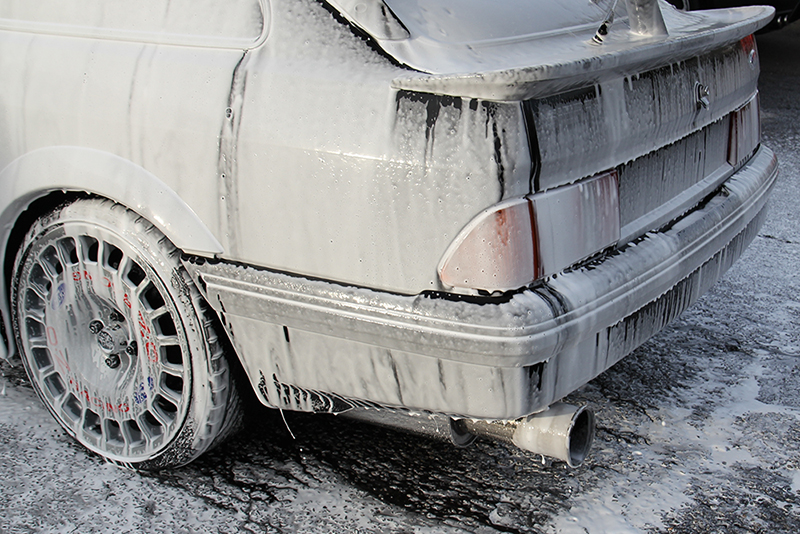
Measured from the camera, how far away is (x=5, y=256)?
2439 millimetres

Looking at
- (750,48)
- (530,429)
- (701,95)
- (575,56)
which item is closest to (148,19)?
(575,56)

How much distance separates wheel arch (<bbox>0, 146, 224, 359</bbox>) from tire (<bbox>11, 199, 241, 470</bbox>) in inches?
2.3

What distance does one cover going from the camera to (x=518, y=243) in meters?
1.68

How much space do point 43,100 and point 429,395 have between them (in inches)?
52.1

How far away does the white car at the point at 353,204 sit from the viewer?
5.57 feet

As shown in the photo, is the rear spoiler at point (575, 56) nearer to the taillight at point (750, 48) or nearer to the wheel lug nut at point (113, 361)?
the taillight at point (750, 48)

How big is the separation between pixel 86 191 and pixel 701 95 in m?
1.72

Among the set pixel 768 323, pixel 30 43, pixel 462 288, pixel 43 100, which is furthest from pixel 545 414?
pixel 768 323

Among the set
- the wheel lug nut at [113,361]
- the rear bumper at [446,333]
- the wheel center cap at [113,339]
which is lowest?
the wheel lug nut at [113,361]

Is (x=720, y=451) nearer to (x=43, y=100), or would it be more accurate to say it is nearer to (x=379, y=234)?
(x=379, y=234)

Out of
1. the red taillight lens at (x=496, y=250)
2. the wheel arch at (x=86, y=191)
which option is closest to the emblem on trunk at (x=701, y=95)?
the red taillight lens at (x=496, y=250)

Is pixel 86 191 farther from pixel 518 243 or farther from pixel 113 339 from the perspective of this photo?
pixel 518 243

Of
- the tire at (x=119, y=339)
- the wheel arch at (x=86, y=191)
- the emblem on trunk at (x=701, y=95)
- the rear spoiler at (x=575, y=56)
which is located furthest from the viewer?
the emblem on trunk at (x=701, y=95)

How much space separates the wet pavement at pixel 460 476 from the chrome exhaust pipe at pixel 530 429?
0.26 m
